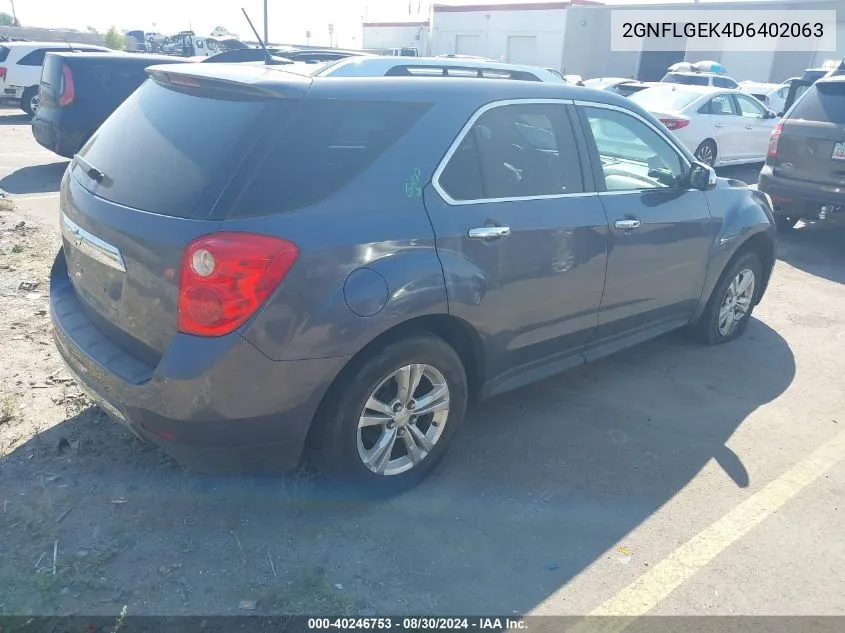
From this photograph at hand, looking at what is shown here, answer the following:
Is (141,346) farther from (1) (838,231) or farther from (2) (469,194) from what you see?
(1) (838,231)

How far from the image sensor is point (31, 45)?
16.1 m

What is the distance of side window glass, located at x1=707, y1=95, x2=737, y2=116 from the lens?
1246 cm

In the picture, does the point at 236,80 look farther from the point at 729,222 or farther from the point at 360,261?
the point at 729,222

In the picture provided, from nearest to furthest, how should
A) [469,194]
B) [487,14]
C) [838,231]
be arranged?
1. [469,194]
2. [838,231]
3. [487,14]

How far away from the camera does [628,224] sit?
400 centimetres

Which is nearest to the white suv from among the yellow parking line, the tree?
the yellow parking line

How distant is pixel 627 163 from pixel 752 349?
6.40 ft

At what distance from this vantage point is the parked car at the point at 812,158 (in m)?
7.65

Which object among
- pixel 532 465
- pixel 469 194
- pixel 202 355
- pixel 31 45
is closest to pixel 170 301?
pixel 202 355

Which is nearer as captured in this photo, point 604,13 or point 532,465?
point 532,465

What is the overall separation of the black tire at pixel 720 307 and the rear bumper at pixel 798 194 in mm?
2894

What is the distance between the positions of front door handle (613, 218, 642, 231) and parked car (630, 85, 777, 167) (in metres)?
8.51

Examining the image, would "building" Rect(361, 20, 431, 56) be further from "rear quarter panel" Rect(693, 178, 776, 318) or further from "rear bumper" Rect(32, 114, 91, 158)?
"rear quarter panel" Rect(693, 178, 776, 318)

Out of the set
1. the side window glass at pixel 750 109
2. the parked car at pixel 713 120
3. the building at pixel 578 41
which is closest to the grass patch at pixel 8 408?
the parked car at pixel 713 120
